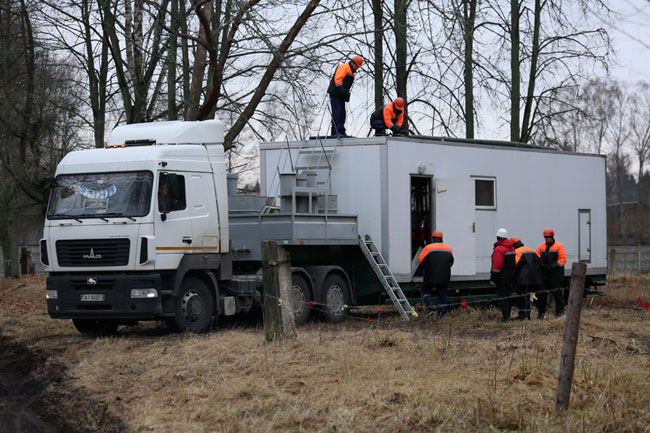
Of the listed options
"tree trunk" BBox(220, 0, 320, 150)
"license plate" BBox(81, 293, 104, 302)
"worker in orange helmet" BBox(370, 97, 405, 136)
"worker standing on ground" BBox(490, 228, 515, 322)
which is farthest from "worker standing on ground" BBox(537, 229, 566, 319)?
"license plate" BBox(81, 293, 104, 302)

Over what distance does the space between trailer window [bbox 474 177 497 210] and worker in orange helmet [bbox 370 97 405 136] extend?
78.0 inches

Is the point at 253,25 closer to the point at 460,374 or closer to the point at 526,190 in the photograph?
the point at 526,190

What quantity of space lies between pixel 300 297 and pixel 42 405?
728 cm

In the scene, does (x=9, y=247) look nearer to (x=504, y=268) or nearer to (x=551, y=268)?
(x=504, y=268)

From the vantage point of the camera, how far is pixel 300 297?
16.7 m

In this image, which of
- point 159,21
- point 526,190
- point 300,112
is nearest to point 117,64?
point 159,21

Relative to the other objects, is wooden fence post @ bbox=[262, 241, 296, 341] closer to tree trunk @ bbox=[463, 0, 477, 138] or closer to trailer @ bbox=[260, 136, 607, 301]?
trailer @ bbox=[260, 136, 607, 301]

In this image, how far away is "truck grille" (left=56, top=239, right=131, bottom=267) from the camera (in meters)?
14.5

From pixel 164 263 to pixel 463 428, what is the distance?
7.87 meters

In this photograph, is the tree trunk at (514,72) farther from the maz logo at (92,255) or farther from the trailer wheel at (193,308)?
the maz logo at (92,255)

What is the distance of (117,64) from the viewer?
69.3 ft

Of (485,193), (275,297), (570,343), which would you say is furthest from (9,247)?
(570,343)

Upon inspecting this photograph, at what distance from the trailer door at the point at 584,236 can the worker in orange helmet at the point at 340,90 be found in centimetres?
658

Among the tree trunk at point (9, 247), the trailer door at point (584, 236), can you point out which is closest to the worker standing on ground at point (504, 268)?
the trailer door at point (584, 236)
